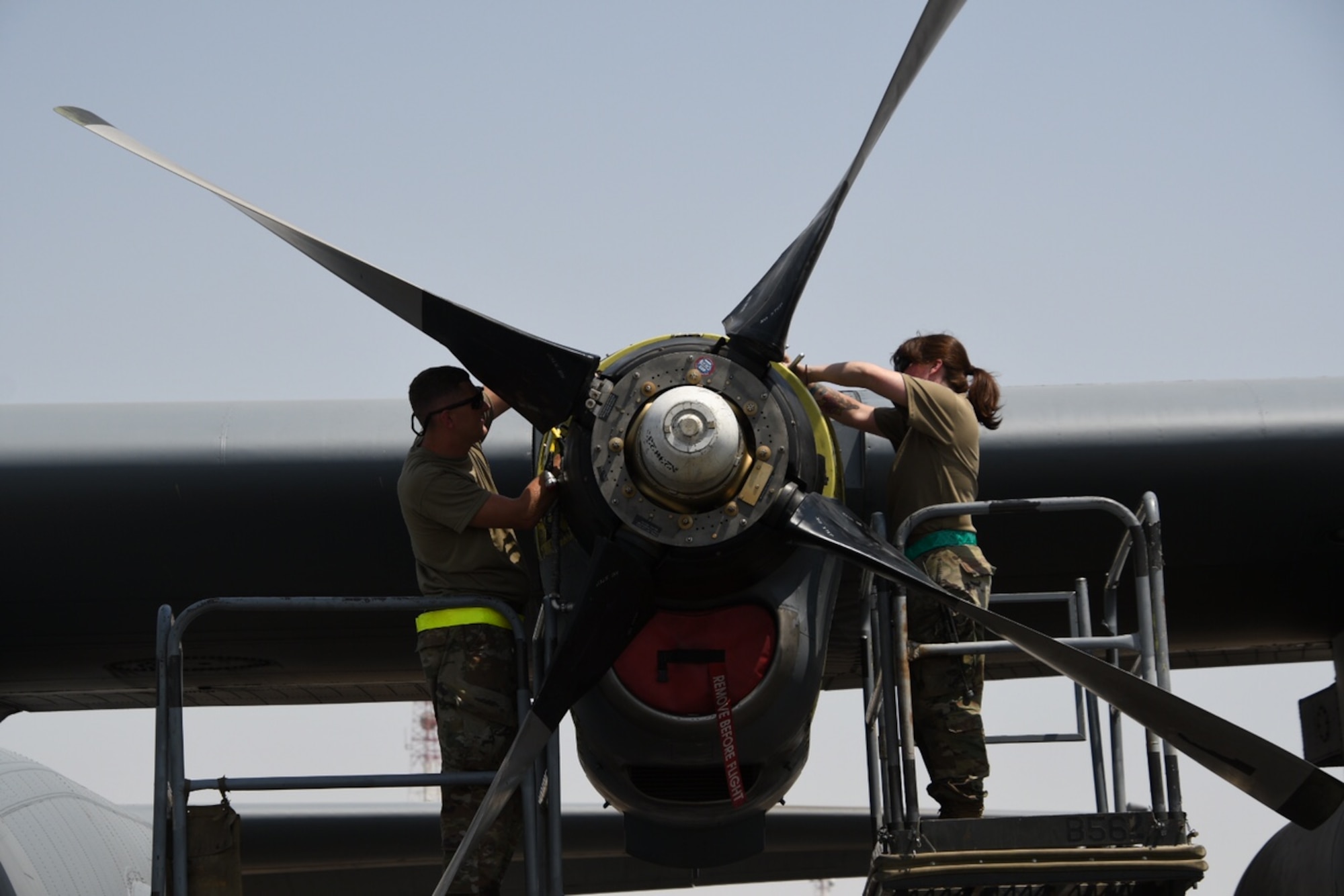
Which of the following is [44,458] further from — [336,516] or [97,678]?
[97,678]

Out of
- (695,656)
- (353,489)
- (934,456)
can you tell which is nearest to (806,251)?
(934,456)

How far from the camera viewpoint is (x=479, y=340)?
549cm

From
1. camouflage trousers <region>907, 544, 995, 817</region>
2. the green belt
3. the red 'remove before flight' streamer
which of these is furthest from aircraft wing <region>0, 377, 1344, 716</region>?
the red 'remove before flight' streamer

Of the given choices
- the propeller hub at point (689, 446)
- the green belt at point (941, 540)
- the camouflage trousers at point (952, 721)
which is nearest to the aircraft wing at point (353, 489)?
the green belt at point (941, 540)

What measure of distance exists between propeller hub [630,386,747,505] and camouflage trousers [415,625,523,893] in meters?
1.12

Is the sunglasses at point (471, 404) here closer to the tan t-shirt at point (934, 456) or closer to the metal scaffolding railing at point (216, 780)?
the metal scaffolding railing at point (216, 780)

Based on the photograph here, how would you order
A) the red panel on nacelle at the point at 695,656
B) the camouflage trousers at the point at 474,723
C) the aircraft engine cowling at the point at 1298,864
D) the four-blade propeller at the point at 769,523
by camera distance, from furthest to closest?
the aircraft engine cowling at the point at 1298,864
the camouflage trousers at the point at 474,723
the red panel on nacelle at the point at 695,656
the four-blade propeller at the point at 769,523

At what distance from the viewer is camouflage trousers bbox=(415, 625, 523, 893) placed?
5.49 meters

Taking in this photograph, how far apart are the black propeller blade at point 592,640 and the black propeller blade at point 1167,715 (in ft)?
1.90

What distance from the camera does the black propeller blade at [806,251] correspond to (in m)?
5.30

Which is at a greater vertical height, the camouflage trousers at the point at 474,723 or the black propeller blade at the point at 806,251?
the black propeller blade at the point at 806,251

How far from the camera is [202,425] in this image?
805cm

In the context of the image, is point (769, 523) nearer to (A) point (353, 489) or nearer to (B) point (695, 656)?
(B) point (695, 656)

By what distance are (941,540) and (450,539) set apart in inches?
74.4
